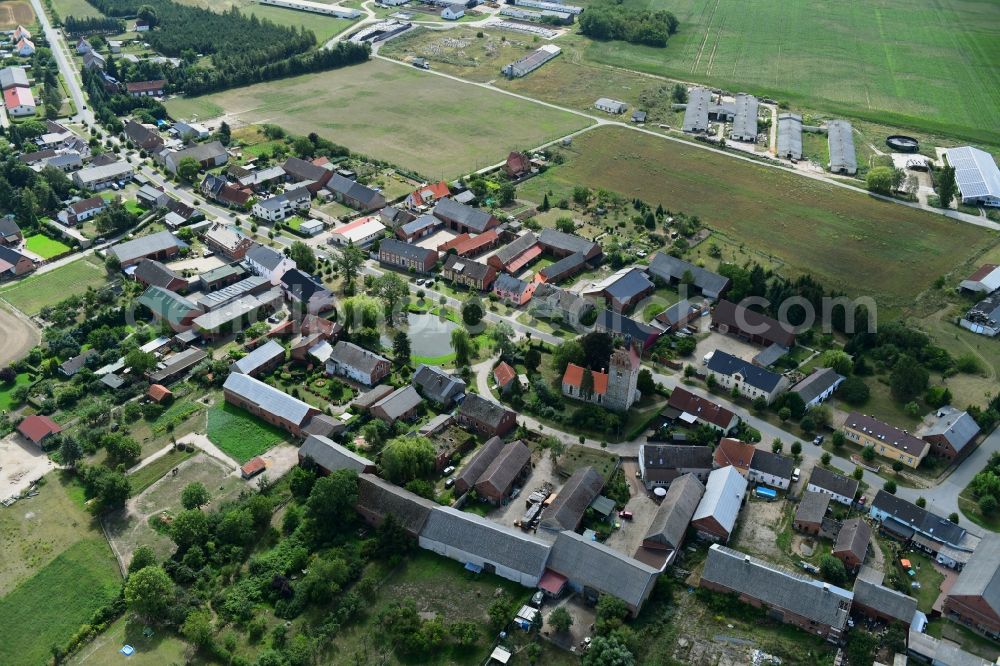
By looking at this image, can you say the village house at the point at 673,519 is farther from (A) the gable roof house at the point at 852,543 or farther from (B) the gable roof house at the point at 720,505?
(A) the gable roof house at the point at 852,543

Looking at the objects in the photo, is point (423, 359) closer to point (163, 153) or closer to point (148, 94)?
point (163, 153)

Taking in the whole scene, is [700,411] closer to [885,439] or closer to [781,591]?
[885,439]

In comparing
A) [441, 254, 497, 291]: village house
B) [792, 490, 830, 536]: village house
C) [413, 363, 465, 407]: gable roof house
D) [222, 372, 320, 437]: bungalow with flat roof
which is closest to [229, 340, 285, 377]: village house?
[222, 372, 320, 437]: bungalow with flat roof

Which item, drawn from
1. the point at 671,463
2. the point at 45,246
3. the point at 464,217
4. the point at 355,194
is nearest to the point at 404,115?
the point at 355,194

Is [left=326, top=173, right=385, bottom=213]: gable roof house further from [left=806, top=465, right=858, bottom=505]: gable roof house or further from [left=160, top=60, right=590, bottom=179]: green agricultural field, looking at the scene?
[left=806, top=465, right=858, bottom=505]: gable roof house

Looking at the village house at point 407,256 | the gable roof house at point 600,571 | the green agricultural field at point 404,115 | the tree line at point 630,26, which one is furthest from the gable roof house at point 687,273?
the tree line at point 630,26
